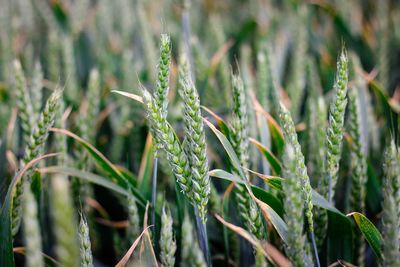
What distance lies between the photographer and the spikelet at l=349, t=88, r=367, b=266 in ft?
2.99

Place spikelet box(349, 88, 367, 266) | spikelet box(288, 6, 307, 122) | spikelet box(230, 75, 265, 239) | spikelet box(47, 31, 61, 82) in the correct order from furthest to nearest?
spikelet box(47, 31, 61, 82), spikelet box(288, 6, 307, 122), spikelet box(349, 88, 367, 266), spikelet box(230, 75, 265, 239)

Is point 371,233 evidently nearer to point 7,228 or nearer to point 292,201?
point 292,201

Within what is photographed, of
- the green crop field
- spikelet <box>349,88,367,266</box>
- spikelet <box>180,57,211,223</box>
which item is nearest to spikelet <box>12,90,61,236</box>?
the green crop field

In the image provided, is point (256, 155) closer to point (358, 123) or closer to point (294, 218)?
point (358, 123)

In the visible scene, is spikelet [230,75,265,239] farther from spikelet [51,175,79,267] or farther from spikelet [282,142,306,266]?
spikelet [51,175,79,267]

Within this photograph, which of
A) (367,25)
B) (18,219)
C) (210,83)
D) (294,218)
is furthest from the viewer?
(367,25)

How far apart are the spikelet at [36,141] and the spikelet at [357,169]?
0.58m

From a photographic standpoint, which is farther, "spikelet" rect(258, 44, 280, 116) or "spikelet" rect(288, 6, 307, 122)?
"spikelet" rect(288, 6, 307, 122)

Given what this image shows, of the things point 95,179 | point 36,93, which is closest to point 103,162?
point 95,179

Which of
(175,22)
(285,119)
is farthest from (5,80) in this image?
(285,119)

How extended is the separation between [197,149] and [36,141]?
1.03 feet

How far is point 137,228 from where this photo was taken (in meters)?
0.86

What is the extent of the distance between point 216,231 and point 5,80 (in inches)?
41.2

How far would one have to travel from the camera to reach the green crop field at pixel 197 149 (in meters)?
0.68
